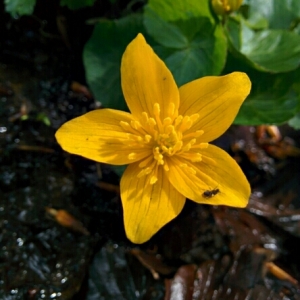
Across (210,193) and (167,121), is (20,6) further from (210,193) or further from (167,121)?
(210,193)

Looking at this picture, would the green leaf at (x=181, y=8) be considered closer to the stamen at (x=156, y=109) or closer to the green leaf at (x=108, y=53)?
the green leaf at (x=108, y=53)

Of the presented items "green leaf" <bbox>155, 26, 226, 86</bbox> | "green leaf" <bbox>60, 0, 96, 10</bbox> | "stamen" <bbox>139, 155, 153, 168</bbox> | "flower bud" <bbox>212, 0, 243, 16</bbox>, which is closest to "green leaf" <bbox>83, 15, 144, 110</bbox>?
"green leaf" <bbox>60, 0, 96, 10</bbox>

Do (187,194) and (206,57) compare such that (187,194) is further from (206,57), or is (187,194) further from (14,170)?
(14,170)

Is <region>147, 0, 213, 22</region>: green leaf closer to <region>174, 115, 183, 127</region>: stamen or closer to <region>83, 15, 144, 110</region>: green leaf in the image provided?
<region>83, 15, 144, 110</region>: green leaf

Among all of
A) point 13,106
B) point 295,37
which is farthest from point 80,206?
point 295,37

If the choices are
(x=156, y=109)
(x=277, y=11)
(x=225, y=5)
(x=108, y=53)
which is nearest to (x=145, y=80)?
(x=156, y=109)
